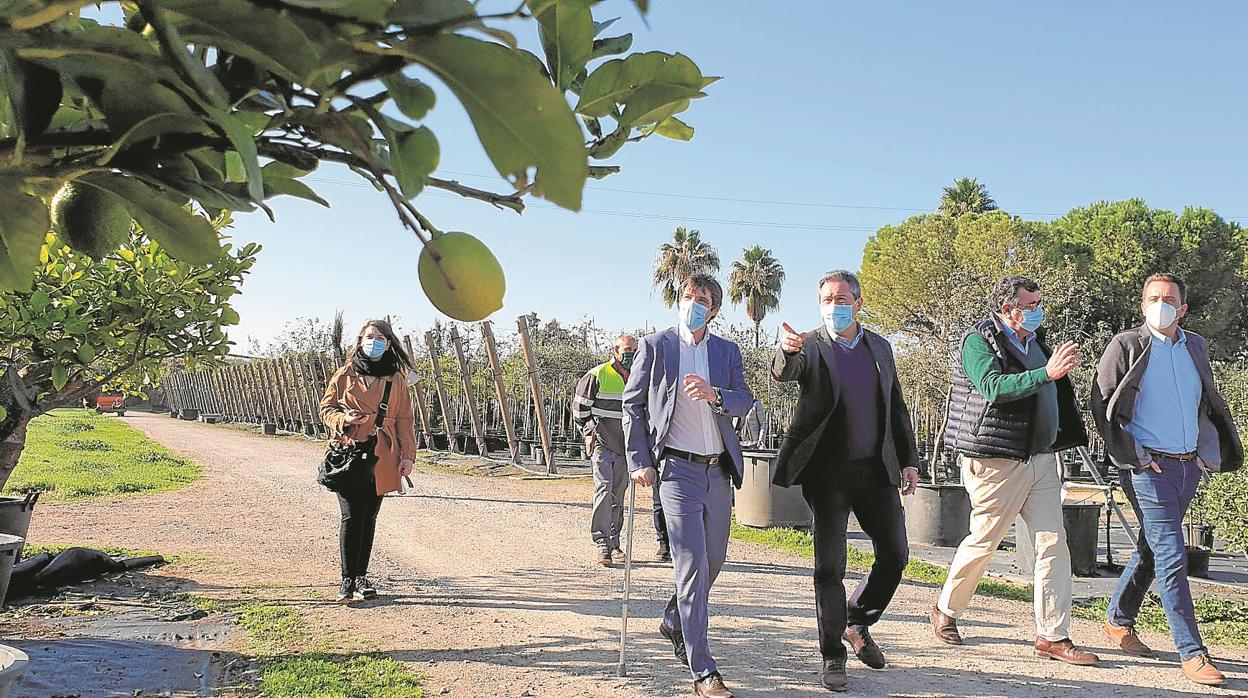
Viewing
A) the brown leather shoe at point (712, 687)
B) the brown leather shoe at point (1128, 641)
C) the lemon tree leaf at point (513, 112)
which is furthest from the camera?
the brown leather shoe at point (1128, 641)

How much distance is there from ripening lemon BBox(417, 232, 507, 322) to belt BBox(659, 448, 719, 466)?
3.67 metres

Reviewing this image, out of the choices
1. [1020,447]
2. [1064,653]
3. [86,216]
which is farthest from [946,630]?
[86,216]

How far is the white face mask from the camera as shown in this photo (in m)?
4.61

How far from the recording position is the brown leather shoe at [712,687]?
3.98 meters

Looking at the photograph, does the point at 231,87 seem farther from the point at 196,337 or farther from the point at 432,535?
the point at 432,535

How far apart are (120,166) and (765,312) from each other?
3900 centimetres

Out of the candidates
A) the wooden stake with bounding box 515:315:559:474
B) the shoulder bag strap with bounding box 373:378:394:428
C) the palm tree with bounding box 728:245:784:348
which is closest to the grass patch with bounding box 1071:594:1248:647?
the shoulder bag strap with bounding box 373:378:394:428

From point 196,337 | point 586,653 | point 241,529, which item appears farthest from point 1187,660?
point 241,529

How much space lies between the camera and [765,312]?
3916 cm

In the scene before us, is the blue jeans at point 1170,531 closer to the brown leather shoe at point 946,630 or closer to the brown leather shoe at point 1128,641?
the brown leather shoe at point 1128,641

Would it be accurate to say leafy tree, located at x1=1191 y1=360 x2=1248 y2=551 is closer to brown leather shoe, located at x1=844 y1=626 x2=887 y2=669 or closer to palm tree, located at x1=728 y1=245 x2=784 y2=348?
brown leather shoe, located at x1=844 y1=626 x2=887 y2=669

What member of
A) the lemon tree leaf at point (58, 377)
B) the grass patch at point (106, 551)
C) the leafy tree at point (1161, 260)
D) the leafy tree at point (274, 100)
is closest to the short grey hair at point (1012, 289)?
the lemon tree leaf at point (58, 377)

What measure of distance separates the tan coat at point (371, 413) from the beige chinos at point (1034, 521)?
323cm

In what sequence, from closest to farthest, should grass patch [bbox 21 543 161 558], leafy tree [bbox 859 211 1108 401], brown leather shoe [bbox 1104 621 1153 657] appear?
brown leather shoe [bbox 1104 621 1153 657]
grass patch [bbox 21 543 161 558]
leafy tree [bbox 859 211 1108 401]
